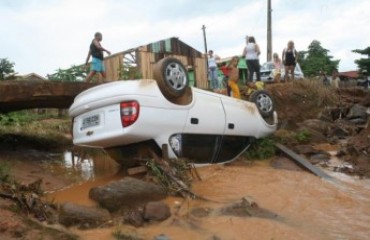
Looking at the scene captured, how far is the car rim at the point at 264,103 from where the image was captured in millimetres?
8031

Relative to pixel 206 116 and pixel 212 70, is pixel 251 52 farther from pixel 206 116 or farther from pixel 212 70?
pixel 206 116

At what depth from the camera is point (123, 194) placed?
486cm

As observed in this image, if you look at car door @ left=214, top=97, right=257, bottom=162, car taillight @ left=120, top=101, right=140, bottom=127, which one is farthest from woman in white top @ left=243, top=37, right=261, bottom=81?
car taillight @ left=120, top=101, right=140, bottom=127

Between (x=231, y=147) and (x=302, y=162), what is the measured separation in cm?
136

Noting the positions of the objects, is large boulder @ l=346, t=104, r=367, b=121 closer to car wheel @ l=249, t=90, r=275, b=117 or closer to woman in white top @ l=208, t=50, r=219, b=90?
woman in white top @ l=208, t=50, r=219, b=90

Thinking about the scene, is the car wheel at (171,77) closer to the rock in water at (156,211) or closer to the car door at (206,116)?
the car door at (206,116)

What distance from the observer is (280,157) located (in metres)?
8.27

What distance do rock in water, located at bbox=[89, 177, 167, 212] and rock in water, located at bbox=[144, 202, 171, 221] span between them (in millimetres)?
228

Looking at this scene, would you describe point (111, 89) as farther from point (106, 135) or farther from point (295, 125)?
point (295, 125)

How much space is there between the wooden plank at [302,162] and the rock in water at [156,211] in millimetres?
3183

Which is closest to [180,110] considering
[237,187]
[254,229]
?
[237,187]

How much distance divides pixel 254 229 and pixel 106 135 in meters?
2.27

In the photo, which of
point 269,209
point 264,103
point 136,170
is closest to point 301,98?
point 264,103

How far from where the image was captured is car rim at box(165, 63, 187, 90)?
6162 mm
